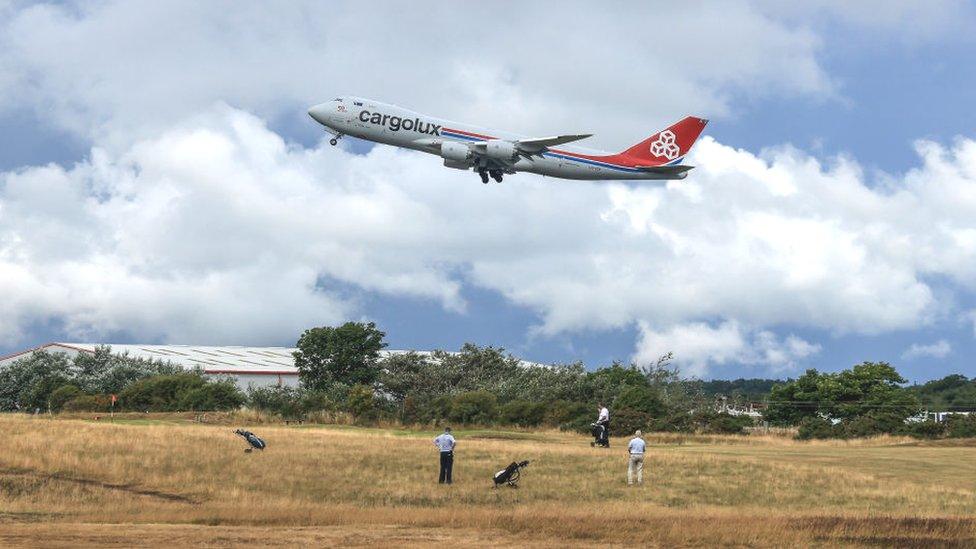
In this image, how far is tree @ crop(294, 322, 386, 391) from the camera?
10006cm

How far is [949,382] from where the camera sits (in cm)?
17238

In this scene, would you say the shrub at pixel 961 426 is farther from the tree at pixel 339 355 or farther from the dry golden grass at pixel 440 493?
the tree at pixel 339 355

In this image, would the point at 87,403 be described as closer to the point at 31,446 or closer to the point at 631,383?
the point at 31,446

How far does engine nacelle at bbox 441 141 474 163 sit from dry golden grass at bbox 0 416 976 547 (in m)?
20.1

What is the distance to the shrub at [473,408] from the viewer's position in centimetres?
6550

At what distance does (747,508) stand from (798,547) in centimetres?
636

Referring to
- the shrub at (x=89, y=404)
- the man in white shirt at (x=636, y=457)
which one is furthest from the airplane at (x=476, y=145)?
the man in white shirt at (x=636, y=457)

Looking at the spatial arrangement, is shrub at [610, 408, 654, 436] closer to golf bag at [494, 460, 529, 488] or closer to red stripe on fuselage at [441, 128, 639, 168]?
red stripe on fuselage at [441, 128, 639, 168]

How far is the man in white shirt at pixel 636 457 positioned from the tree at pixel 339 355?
65.8 m

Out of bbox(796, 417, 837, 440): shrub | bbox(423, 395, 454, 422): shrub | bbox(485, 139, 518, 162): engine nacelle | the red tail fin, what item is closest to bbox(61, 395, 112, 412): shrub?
bbox(423, 395, 454, 422): shrub

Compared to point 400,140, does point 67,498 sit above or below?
below

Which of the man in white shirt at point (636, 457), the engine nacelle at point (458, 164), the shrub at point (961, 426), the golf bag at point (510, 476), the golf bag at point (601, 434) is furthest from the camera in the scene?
the engine nacelle at point (458, 164)

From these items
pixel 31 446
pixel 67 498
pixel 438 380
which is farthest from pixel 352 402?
pixel 67 498

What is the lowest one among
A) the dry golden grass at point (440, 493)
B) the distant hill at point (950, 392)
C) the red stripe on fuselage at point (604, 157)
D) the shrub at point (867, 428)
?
the dry golden grass at point (440, 493)
